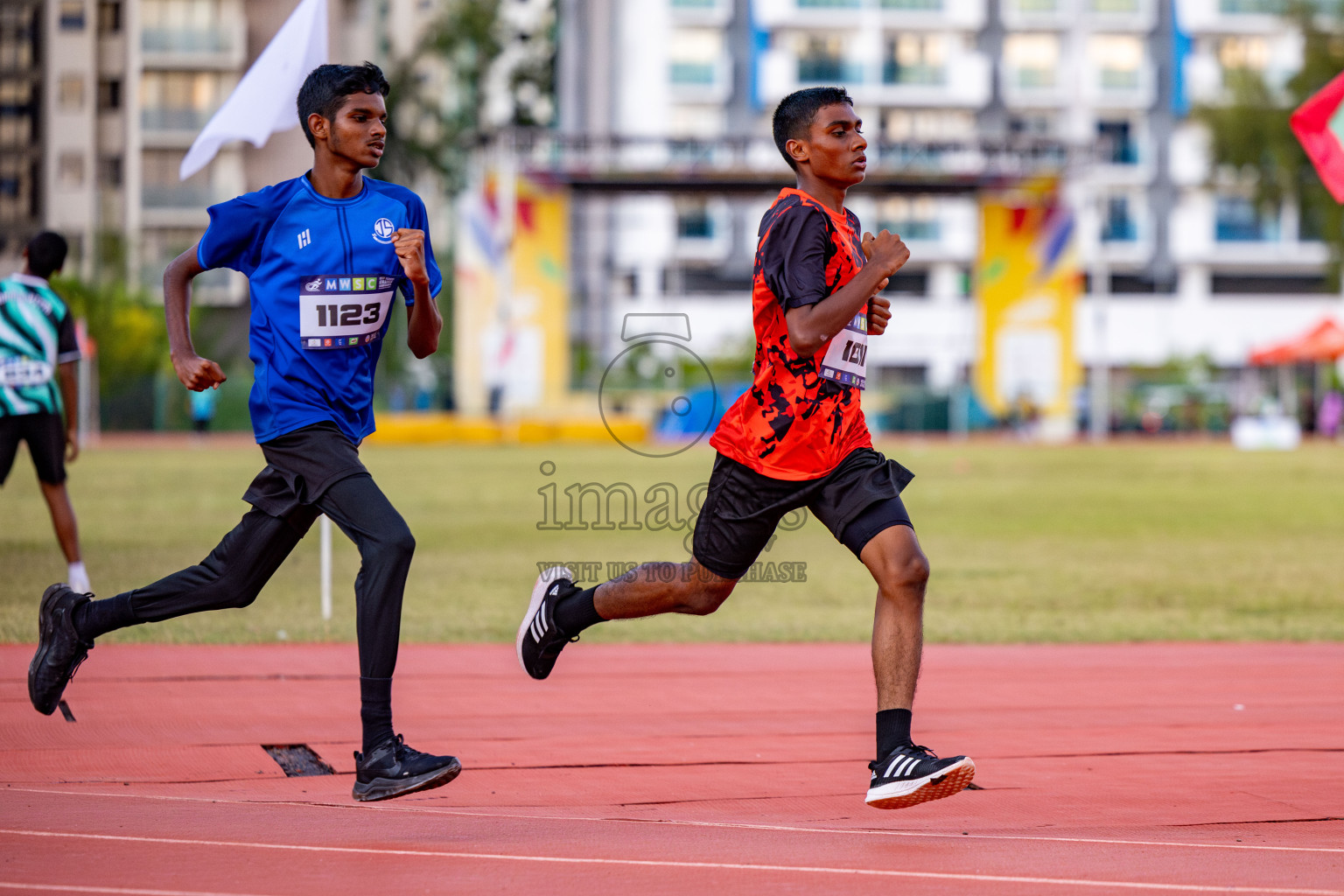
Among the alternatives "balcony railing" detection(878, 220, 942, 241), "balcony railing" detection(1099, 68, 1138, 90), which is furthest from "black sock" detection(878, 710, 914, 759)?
"balcony railing" detection(1099, 68, 1138, 90)

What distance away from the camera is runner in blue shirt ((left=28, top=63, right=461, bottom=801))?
457 cm

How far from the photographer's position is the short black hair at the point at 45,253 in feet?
29.2

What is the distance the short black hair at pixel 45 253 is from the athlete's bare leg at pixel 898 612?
5954mm

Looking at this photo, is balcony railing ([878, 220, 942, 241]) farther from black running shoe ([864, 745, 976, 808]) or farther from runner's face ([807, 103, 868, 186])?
black running shoe ([864, 745, 976, 808])

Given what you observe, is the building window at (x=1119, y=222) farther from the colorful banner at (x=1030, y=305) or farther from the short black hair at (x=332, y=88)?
the short black hair at (x=332, y=88)

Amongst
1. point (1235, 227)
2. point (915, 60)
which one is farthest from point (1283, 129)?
point (915, 60)

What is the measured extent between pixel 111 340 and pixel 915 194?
23.6m

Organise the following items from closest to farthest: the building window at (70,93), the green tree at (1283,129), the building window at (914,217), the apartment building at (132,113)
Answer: the apartment building at (132,113)
the building window at (70,93)
the green tree at (1283,129)
the building window at (914,217)

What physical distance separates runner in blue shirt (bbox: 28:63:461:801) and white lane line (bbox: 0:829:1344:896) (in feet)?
1.48

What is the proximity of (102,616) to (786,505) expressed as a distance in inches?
84.3

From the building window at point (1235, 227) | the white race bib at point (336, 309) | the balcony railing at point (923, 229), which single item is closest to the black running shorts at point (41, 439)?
the white race bib at point (336, 309)

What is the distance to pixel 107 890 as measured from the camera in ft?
11.8

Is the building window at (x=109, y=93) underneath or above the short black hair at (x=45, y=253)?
above

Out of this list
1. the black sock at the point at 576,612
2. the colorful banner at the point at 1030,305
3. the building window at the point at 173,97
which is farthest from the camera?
the colorful banner at the point at 1030,305
